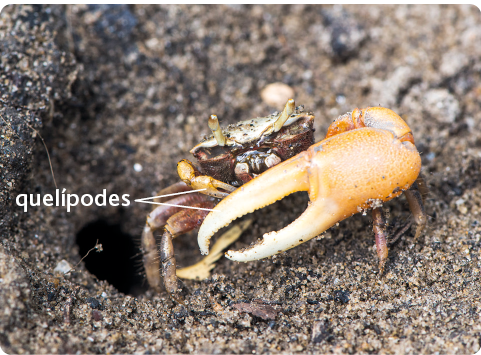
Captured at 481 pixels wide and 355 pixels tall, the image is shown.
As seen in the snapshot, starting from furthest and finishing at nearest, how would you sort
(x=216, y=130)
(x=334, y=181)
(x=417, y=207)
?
(x=417, y=207)
(x=216, y=130)
(x=334, y=181)

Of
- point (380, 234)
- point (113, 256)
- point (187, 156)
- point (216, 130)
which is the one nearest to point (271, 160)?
point (216, 130)

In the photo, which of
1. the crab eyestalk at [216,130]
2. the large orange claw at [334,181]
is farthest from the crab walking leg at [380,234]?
the crab eyestalk at [216,130]

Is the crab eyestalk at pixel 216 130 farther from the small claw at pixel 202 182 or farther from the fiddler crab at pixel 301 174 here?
the small claw at pixel 202 182

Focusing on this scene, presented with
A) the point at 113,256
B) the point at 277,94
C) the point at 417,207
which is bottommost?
the point at 113,256

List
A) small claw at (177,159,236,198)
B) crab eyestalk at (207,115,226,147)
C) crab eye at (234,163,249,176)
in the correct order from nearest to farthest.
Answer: crab eyestalk at (207,115,226,147)
small claw at (177,159,236,198)
crab eye at (234,163,249,176)

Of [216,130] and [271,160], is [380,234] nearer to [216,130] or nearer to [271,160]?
[271,160]

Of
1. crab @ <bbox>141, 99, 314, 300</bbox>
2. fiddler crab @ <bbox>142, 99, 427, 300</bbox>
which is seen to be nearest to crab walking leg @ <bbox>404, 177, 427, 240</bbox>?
fiddler crab @ <bbox>142, 99, 427, 300</bbox>

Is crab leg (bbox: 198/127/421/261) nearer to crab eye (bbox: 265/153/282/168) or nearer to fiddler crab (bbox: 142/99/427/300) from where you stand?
fiddler crab (bbox: 142/99/427/300)
